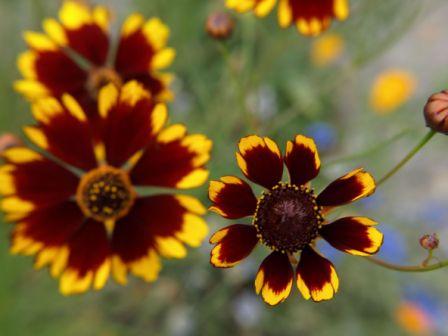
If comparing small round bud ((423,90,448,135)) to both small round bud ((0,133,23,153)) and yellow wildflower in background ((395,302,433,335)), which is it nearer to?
small round bud ((0,133,23,153))

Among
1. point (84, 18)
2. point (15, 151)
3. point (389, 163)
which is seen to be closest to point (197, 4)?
point (389, 163)

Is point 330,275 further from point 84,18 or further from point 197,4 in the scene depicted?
point 197,4

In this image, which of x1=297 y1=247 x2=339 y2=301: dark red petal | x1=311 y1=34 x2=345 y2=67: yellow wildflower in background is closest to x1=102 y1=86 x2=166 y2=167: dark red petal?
x1=297 y1=247 x2=339 y2=301: dark red petal

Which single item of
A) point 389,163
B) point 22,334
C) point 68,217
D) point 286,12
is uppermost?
point 286,12

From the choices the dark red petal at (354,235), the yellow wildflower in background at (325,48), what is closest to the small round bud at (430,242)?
the dark red petal at (354,235)

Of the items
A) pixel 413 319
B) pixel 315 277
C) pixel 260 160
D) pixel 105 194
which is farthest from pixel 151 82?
pixel 413 319

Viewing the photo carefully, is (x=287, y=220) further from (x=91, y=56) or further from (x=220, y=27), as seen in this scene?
(x=91, y=56)

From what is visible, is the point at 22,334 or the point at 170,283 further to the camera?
the point at 170,283
